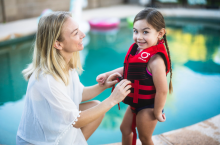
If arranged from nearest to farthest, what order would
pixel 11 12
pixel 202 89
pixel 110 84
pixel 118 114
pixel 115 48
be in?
1. pixel 110 84
2. pixel 118 114
3. pixel 202 89
4. pixel 115 48
5. pixel 11 12

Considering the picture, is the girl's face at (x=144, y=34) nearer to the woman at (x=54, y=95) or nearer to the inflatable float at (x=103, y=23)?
the woman at (x=54, y=95)

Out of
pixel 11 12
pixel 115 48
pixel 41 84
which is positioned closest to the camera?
pixel 41 84

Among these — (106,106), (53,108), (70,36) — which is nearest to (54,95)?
(53,108)

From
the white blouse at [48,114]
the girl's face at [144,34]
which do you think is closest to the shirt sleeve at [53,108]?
the white blouse at [48,114]

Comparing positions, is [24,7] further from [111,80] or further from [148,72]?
[148,72]

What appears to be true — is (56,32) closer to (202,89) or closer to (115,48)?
(202,89)

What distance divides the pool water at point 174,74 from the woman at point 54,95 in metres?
1.12

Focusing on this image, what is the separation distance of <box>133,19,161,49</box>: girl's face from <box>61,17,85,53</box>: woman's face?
463 millimetres

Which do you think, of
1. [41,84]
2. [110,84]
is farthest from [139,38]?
[41,84]

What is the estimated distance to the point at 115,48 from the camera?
20.9 ft

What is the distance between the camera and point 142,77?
166cm

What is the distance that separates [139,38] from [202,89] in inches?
111

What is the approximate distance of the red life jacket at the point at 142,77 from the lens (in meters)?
1.64

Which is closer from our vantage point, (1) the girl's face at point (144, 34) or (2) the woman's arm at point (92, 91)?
(1) the girl's face at point (144, 34)
